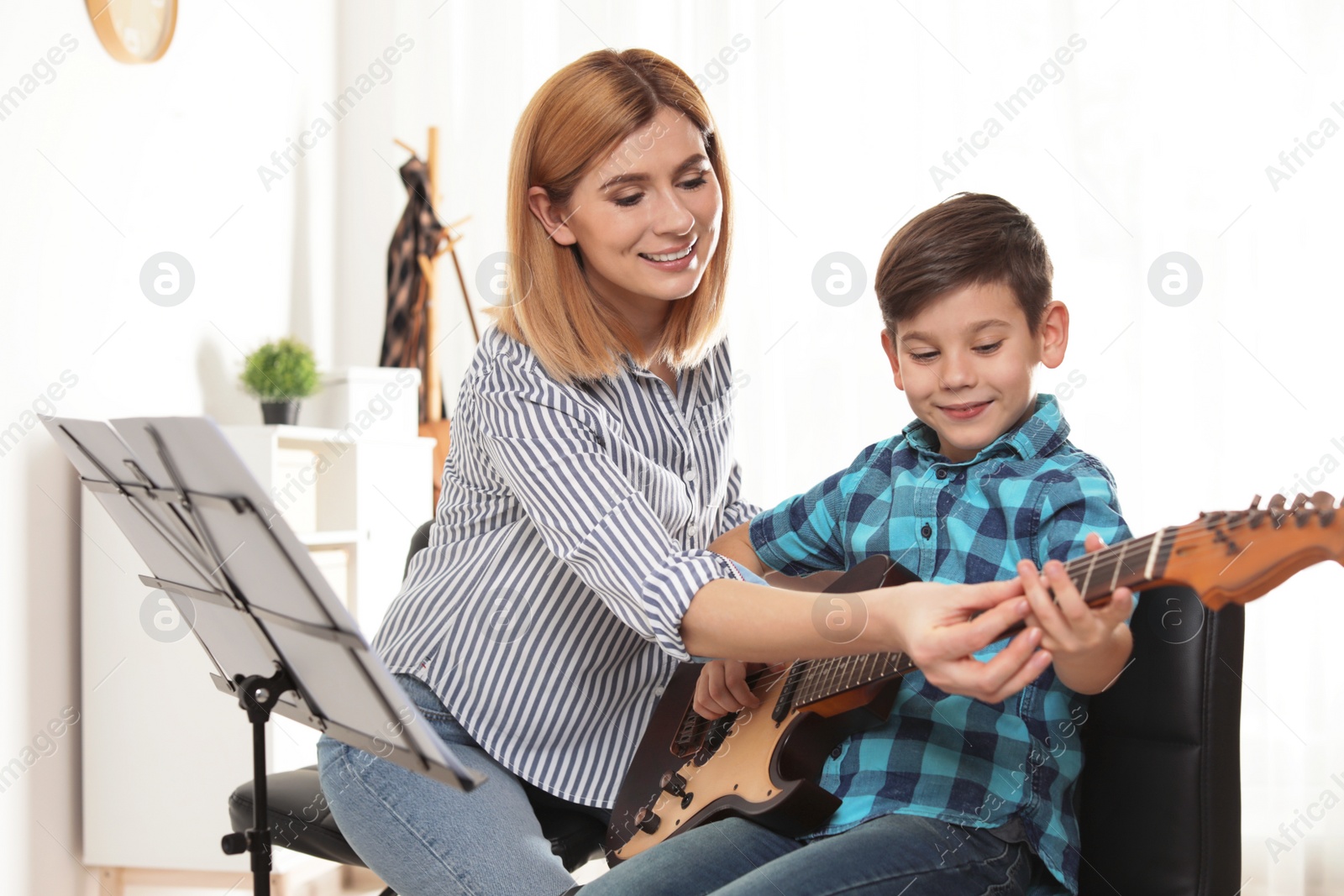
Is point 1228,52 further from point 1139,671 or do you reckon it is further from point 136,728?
point 136,728

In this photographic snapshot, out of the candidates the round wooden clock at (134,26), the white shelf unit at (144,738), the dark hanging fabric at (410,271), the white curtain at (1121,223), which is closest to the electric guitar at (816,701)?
the white shelf unit at (144,738)

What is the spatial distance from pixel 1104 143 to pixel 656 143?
2.01 metres

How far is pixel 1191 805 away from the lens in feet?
3.31

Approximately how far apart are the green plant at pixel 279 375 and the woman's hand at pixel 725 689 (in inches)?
68.8

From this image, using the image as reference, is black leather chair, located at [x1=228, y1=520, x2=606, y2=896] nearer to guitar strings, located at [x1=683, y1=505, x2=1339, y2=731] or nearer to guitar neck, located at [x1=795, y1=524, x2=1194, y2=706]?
guitar neck, located at [x1=795, y1=524, x2=1194, y2=706]

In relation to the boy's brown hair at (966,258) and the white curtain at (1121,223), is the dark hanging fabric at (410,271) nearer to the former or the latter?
the white curtain at (1121,223)

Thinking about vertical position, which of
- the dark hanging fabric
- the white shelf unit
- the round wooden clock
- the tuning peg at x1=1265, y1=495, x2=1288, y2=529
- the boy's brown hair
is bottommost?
the white shelf unit

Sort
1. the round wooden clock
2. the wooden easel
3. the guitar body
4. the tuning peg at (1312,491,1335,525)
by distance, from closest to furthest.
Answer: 1. the tuning peg at (1312,491,1335,525)
2. the guitar body
3. the round wooden clock
4. the wooden easel

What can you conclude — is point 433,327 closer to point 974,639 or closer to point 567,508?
point 567,508

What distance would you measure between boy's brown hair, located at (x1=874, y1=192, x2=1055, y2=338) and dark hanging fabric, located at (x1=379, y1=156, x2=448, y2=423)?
2.28 metres

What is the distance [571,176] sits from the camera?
4.11 ft

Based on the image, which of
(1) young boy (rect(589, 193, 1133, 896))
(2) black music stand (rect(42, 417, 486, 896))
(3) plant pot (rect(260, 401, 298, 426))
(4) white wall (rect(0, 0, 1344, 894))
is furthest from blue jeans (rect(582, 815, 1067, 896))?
(3) plant pot (rect(260, 401, 298, 426))

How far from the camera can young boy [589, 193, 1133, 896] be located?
960 mm

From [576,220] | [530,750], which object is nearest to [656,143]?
[576,220]
